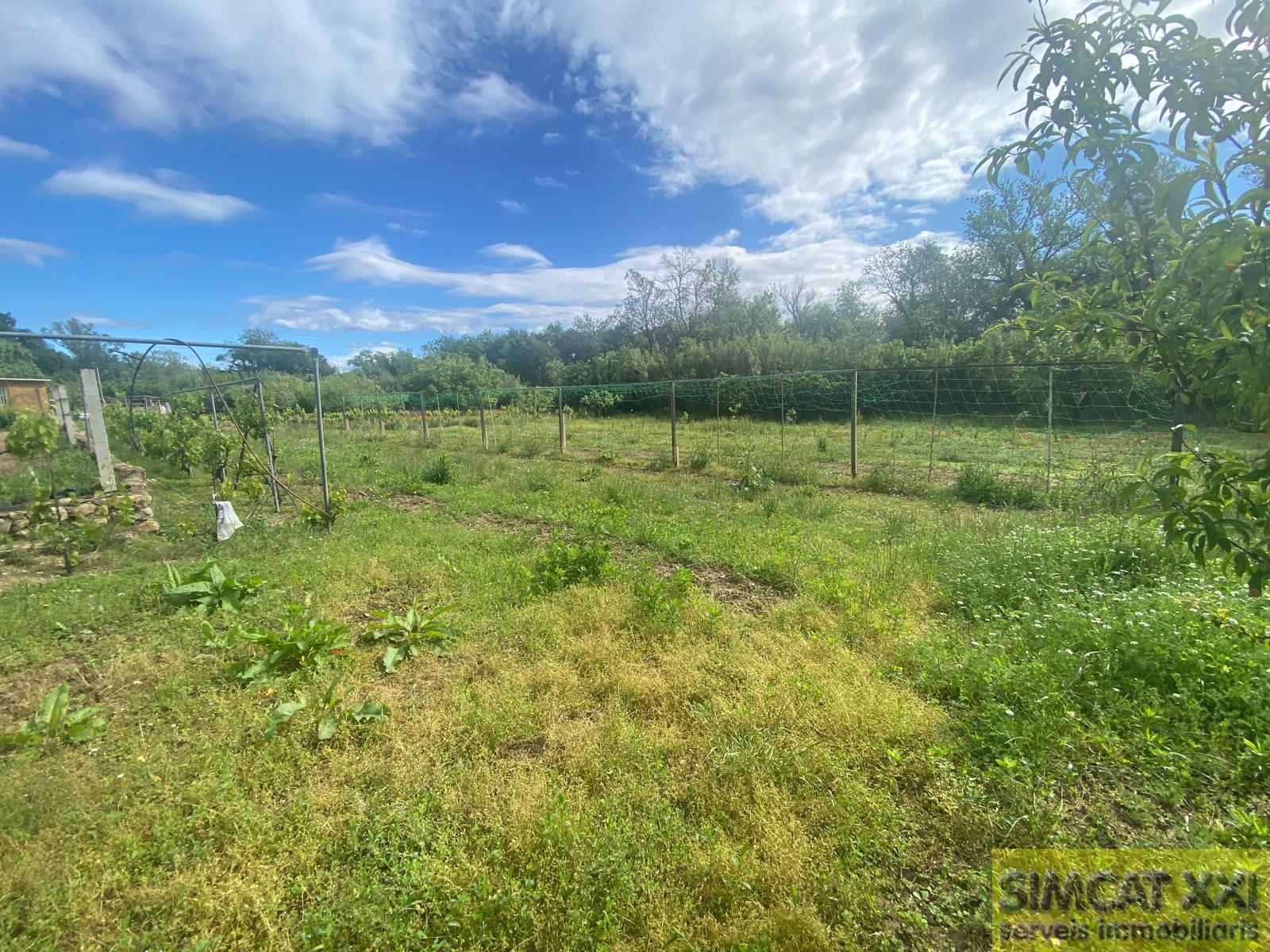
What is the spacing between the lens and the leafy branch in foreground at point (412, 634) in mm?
3245

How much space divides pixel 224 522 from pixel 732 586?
5652 mm

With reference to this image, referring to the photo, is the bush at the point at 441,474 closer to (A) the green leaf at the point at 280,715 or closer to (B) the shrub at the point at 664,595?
(B) the shrub at the point at 664,595

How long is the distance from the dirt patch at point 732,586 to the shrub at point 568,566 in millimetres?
550

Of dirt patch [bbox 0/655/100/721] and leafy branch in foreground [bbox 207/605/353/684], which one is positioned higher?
leafy branch in foreground [bbox 207/605/353/684]

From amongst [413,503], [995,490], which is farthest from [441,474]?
[995,490]

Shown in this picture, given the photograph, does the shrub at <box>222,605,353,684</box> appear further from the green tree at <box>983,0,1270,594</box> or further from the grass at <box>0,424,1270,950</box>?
the green tree at <box>983,0,1270,594</box>

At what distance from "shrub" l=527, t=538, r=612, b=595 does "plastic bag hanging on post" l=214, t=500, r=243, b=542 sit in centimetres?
379

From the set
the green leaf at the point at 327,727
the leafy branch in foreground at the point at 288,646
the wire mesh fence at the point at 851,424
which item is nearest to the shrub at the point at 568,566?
the leafy branch in foreground at the point at 288,646

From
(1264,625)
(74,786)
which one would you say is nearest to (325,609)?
(74,786)

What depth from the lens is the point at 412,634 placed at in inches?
131

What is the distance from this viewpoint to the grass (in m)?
1.62

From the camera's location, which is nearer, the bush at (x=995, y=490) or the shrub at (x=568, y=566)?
the shrub at (x=568, y=566)

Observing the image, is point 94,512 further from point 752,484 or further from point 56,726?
point 752,484

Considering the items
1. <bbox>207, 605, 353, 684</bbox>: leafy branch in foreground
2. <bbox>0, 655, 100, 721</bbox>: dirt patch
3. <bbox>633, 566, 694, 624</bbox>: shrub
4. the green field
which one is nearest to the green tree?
<bbox>633, 566, 694, 624</bbox>: shrub
